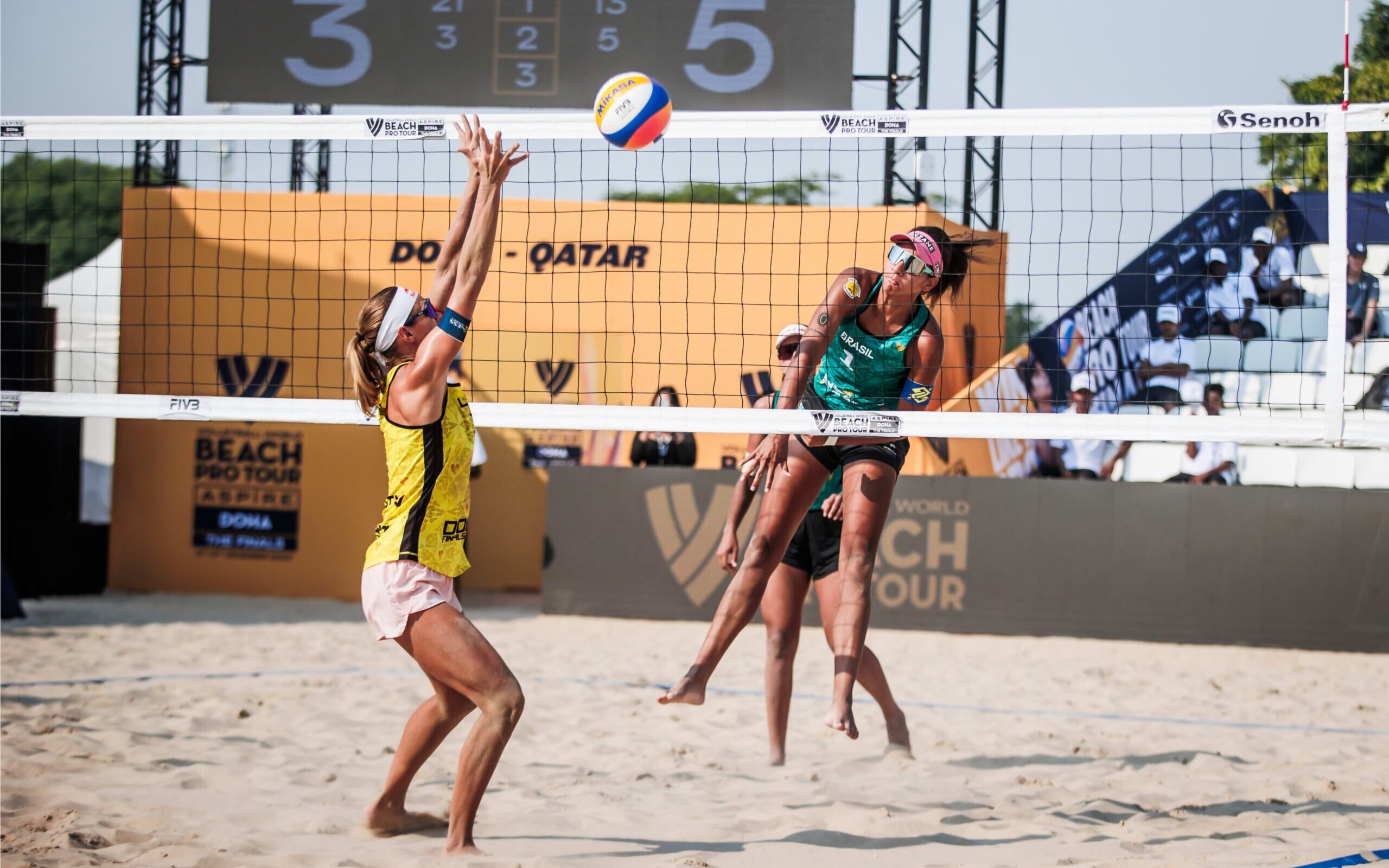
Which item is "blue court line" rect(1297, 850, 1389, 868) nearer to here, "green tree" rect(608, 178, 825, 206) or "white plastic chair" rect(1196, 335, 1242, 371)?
"white plastic chair" rect(1196, 335, 1242, 371)

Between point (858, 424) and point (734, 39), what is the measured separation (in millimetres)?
7360

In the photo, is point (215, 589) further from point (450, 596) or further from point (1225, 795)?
point (1225, 795)

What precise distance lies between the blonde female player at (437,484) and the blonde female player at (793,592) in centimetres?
150

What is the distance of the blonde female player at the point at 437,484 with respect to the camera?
309 cm

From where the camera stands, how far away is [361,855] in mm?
3365

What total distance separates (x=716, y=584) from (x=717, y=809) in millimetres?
4227

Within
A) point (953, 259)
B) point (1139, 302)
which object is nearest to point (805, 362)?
point (953, 259)

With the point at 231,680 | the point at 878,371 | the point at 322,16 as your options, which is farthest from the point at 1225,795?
the point at 322,16

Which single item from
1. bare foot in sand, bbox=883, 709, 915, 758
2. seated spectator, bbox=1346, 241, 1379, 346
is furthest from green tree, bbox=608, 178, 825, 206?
bare foot in sand, bbox=883, 709, 915, 758

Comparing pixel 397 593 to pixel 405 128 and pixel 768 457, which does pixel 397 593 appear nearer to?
pixel 768 457

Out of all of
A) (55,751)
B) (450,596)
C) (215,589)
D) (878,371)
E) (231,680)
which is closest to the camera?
(450,596)

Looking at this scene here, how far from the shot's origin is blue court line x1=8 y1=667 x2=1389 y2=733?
5.68 m

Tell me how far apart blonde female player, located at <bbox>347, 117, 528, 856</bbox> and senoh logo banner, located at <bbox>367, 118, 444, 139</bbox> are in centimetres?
64

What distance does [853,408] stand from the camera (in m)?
3.99
